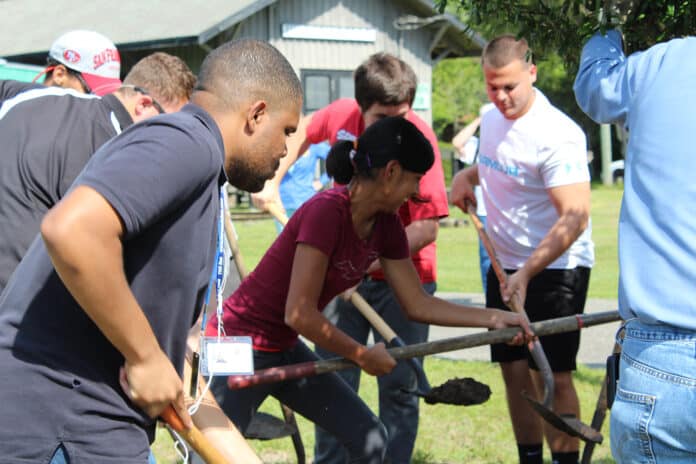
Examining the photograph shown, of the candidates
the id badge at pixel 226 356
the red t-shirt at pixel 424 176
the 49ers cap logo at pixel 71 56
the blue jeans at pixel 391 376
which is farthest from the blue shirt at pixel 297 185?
the id badge at pixel 226 356

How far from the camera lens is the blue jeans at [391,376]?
5.14 metres

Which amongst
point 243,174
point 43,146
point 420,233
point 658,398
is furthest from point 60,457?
point 420,233

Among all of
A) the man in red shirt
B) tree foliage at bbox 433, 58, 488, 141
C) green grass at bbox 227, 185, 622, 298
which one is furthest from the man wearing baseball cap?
tree foliage at bbox 433, 58, 488, 141

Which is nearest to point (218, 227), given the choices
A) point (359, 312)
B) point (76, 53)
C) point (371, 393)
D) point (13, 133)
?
point (13, 133)

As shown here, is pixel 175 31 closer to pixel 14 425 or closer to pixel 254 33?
pixel 254 33

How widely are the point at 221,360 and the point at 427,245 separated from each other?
1925 mm

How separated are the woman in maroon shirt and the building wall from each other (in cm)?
2009

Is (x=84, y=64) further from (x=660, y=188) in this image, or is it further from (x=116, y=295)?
(x=660, y=188)

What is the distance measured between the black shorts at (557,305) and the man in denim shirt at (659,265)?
235cm

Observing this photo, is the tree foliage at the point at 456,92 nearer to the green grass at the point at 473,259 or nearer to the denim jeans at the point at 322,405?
the green grass at the point at 473,259

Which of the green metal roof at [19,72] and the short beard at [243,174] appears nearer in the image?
the short beard at [243,174]

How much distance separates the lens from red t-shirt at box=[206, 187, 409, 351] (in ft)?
13.4

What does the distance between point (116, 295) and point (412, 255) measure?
10.3ft

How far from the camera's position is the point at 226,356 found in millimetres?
3643
